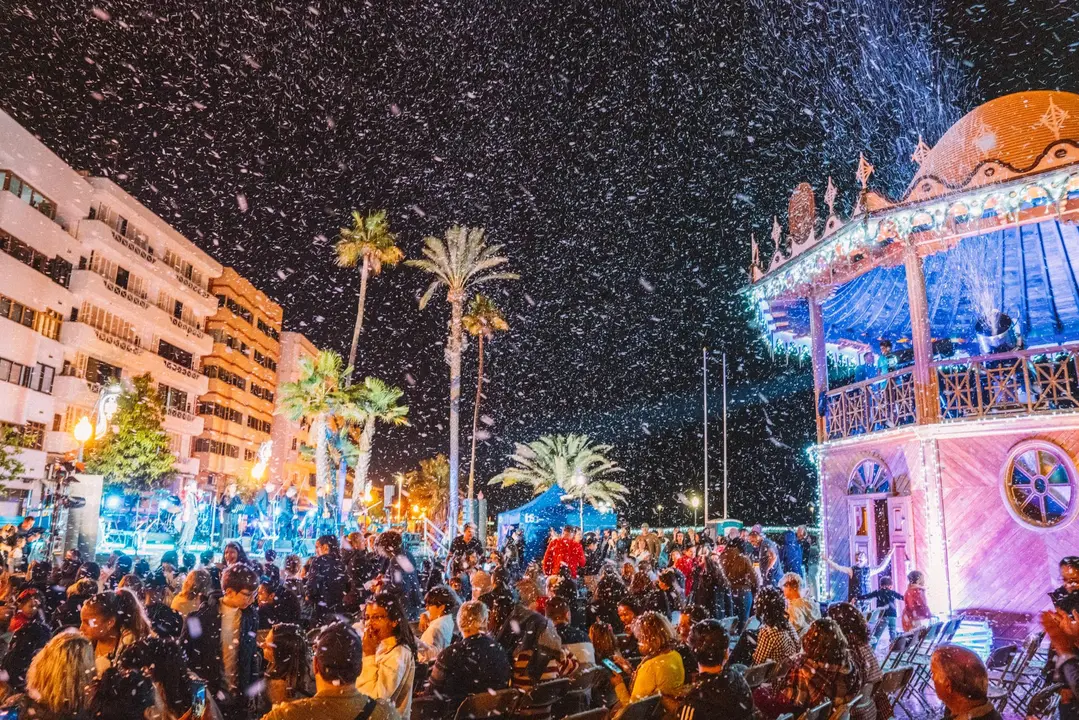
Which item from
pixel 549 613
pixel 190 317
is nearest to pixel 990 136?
pixel 549 613

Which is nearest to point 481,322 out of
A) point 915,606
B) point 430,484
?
point 915,606

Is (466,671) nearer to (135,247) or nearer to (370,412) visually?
(370,412)

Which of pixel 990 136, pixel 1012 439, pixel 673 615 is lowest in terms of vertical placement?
pixel 673 615

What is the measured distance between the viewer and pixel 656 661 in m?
5.04

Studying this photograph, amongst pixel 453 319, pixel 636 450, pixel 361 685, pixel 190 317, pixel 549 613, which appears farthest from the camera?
pixel 636 450

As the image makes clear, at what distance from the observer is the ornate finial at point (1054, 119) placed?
1534 centimetres

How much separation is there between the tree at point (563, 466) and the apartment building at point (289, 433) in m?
33.0

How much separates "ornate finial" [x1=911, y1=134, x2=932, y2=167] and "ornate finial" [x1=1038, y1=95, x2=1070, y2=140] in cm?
220

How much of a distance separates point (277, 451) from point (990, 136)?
77.4 meters

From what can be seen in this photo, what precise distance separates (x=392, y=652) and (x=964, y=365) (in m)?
14.4

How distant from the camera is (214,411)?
62.7 m

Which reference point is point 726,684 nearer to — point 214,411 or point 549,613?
point 549,613

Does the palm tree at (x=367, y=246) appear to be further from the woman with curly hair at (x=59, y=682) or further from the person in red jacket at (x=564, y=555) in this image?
the woman with curly hair at (x=59, y=682)

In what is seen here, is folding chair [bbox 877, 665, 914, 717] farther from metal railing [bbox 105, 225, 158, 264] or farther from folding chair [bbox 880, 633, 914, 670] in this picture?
metal railing [bbox 105, 225, 158, 264]
